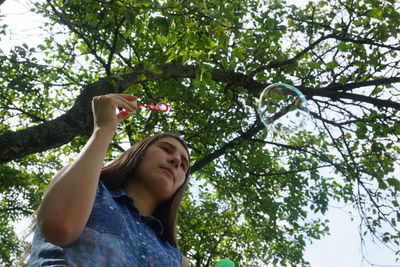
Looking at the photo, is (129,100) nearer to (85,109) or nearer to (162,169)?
(162,169)

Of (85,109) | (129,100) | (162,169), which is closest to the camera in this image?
(129,100)

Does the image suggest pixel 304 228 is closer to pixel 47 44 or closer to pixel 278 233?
pixel 278 233

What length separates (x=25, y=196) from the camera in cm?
989

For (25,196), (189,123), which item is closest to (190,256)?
(189,123)

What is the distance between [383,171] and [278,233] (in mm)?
2208

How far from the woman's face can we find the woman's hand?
1.13ft

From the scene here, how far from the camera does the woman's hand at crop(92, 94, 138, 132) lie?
168 centimetres

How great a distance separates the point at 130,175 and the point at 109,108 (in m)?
0.48

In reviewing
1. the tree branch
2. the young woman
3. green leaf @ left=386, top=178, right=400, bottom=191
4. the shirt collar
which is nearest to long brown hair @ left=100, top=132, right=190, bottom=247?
the young woman

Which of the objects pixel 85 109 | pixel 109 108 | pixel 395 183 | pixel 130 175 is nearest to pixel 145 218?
pixel 130 175

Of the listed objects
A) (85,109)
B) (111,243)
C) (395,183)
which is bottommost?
(111,243)

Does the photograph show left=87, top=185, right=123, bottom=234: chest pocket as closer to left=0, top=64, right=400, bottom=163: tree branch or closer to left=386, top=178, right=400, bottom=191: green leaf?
left=0, top=64, right=400, bottom=163: tree branch

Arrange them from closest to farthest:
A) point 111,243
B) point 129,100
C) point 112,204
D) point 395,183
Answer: point 111,243 → point 112,204 → point 129,100 → point 395,183

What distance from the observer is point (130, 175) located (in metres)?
2.07
